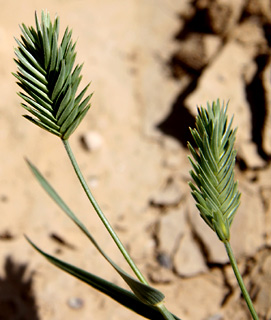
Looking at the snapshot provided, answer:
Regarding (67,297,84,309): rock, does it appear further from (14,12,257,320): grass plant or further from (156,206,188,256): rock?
(14,12,257,320): grass plant

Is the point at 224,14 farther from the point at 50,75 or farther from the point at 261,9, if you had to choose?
the point at 50,75

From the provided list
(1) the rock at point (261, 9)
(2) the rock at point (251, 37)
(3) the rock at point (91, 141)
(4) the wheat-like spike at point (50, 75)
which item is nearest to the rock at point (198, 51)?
(2) the rock at point (251, 37)

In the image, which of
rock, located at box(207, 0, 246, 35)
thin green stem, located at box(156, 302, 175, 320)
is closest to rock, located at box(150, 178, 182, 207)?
rock, located at box(207, 0, 246, 35)

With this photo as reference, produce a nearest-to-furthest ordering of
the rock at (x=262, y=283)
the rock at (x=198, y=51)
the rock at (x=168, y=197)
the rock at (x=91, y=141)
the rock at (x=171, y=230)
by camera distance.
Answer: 1. the rock at (x=262, y=283)
2. the rock at (x=171, y=230)
3. the rock at (x=168, y=197)
4. the rock at (x=91, y=141)
5. the rock at (x=198, y=51)

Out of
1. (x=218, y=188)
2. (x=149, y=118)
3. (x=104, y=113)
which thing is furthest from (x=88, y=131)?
(x=218, y=188)

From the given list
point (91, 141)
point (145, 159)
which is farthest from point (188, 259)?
point (91, 141)

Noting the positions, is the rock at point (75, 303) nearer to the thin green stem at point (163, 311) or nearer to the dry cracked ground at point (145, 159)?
the dry cracked ground at point (145, 159)
